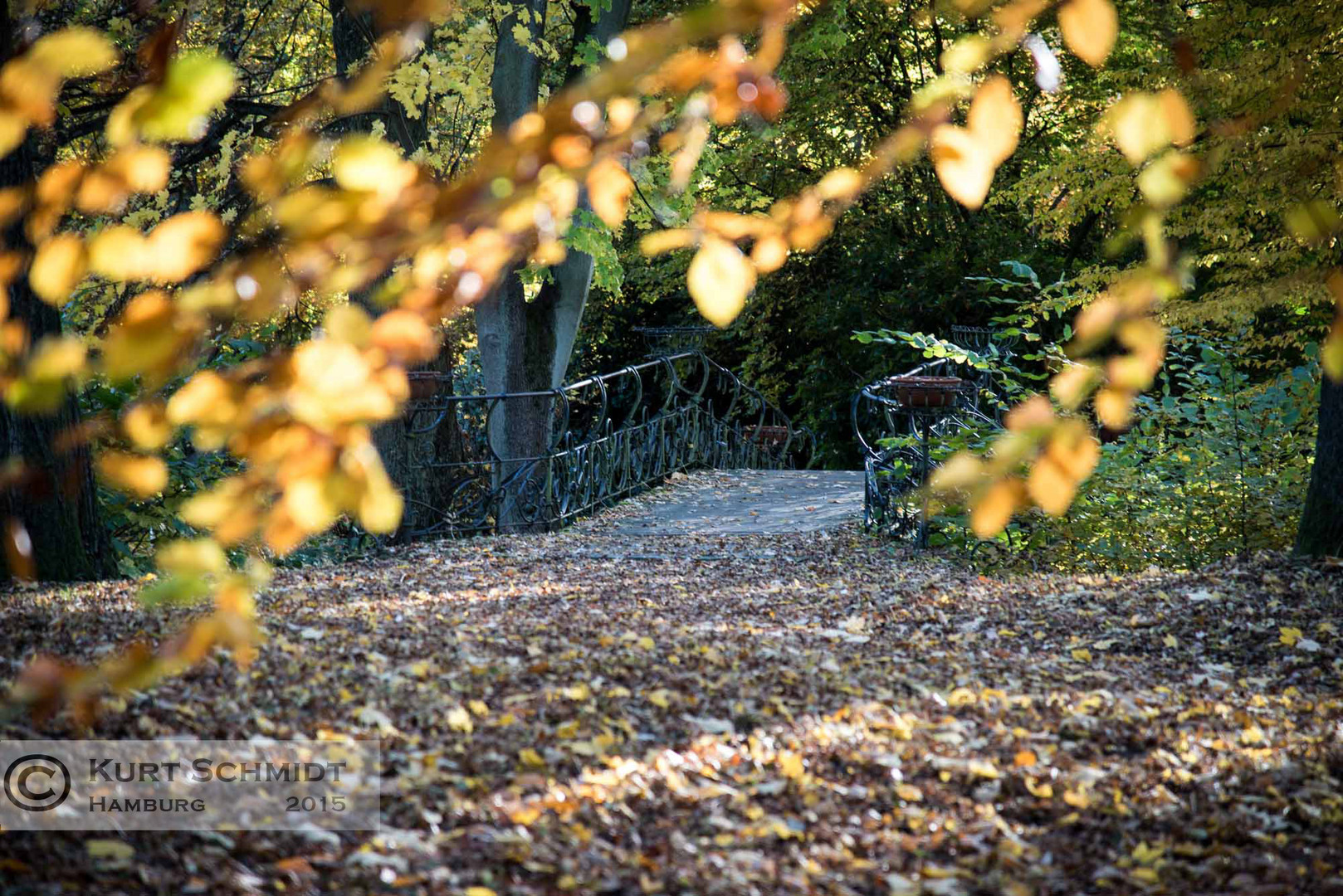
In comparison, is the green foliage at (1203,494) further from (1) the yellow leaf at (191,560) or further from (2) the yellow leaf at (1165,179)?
(1) the yellow leaf at (191,560)

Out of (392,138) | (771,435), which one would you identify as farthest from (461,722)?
(771,435)

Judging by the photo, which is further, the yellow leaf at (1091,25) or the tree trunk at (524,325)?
the tree trunk at (524,325)

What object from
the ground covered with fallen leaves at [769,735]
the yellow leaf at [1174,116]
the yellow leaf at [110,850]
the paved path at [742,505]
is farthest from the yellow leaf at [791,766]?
the paved path at [742,505]

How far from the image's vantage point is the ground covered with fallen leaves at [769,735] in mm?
2379

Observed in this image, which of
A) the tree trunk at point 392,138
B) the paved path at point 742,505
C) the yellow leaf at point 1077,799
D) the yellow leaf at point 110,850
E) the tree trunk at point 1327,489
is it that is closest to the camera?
the yellow leaf at point 110,850

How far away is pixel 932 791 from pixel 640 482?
723cm

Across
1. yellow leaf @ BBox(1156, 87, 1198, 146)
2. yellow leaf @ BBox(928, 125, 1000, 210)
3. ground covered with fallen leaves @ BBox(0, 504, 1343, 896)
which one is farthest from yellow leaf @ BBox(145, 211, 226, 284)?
ground covered with fallen leaves @ BBox(0, 504, 1343, 896)

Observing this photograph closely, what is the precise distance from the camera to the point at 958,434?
24.2 feet

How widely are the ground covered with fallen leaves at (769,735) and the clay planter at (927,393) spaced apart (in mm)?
2249

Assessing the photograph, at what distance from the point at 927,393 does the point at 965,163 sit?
596 cm

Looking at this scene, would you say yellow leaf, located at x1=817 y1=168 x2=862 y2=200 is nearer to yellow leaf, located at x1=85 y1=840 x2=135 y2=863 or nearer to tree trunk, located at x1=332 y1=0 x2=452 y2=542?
yellow leaf, located at x1=85 y1=840 x2=135 y2=863

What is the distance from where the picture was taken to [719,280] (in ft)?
4.89

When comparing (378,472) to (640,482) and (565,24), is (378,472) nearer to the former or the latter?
(640,482)

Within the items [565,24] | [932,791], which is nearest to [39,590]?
[932,791]
